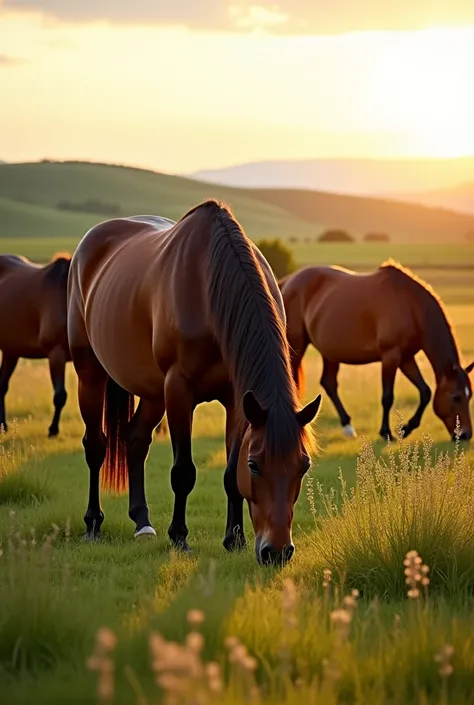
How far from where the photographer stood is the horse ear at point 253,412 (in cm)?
546

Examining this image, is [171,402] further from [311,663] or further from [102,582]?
[311,663]

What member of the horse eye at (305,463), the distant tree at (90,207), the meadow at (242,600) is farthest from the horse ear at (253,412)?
the distant tree at (90,207)

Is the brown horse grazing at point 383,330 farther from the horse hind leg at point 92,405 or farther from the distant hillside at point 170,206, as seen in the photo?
the distant hillside at point 170,206

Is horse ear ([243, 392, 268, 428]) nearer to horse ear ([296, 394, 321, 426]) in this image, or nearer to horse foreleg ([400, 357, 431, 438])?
horse ear ([296, 394, 321, 426])

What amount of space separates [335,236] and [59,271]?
95010mm

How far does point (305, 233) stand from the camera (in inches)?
4417

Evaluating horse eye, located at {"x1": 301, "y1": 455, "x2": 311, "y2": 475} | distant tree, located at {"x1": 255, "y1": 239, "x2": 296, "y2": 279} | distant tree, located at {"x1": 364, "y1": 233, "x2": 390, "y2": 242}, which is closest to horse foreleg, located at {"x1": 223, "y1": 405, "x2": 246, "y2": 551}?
horse eye, located at {"x1": 301, "y1": 455, "x2": 311, "y2": 475}

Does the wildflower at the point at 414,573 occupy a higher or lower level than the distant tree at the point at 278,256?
higher

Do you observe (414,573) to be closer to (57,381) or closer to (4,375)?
(57,381)

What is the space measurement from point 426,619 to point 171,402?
298 centimetres

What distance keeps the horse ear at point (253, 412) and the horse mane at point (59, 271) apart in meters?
8.66

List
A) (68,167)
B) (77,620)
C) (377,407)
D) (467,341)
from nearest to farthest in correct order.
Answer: (77,620) → (377,407) → (467,341) → (68,167)

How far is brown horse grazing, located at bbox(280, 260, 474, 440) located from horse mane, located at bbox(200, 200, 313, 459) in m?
6.03

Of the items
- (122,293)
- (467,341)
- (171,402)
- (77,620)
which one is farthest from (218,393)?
(467,341)
